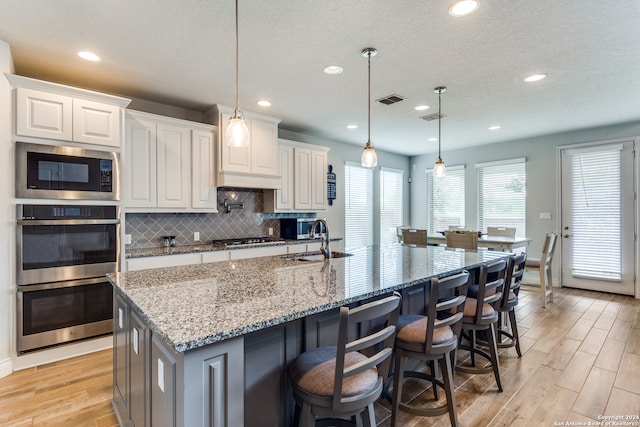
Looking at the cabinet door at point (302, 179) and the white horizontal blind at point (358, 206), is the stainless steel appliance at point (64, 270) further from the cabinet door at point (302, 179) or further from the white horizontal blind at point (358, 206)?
the white horizontal blind at point (358, 206)

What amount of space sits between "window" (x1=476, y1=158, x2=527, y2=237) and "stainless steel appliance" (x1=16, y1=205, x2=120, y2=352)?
6.02 metres

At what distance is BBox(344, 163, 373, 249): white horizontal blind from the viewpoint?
240 inches

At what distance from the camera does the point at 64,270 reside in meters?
2.87

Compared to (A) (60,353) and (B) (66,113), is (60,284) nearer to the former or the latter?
(A) (60,353)

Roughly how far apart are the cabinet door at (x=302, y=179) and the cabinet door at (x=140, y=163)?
194 centimetres

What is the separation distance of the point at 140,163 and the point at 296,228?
2150 mm

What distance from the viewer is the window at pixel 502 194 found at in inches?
230

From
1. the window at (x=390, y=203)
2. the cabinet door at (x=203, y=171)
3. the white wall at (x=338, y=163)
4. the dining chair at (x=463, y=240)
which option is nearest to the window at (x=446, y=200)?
the window at (x=390, y=203)

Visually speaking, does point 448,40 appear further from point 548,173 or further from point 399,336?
point 548,173

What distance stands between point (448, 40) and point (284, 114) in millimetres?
2378

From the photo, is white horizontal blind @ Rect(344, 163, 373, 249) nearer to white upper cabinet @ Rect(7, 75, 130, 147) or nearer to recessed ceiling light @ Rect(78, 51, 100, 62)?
white upper cabinet @ Rect(7, 75, 130, 147)

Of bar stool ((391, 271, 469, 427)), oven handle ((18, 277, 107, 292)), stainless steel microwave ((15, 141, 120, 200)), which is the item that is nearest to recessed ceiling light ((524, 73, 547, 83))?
bar stool ((391, 271, 469, 427))

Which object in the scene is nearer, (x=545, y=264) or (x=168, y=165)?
(x=168, y=165)

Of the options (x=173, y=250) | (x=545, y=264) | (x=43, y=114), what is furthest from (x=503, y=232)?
(x=43, y=114)
